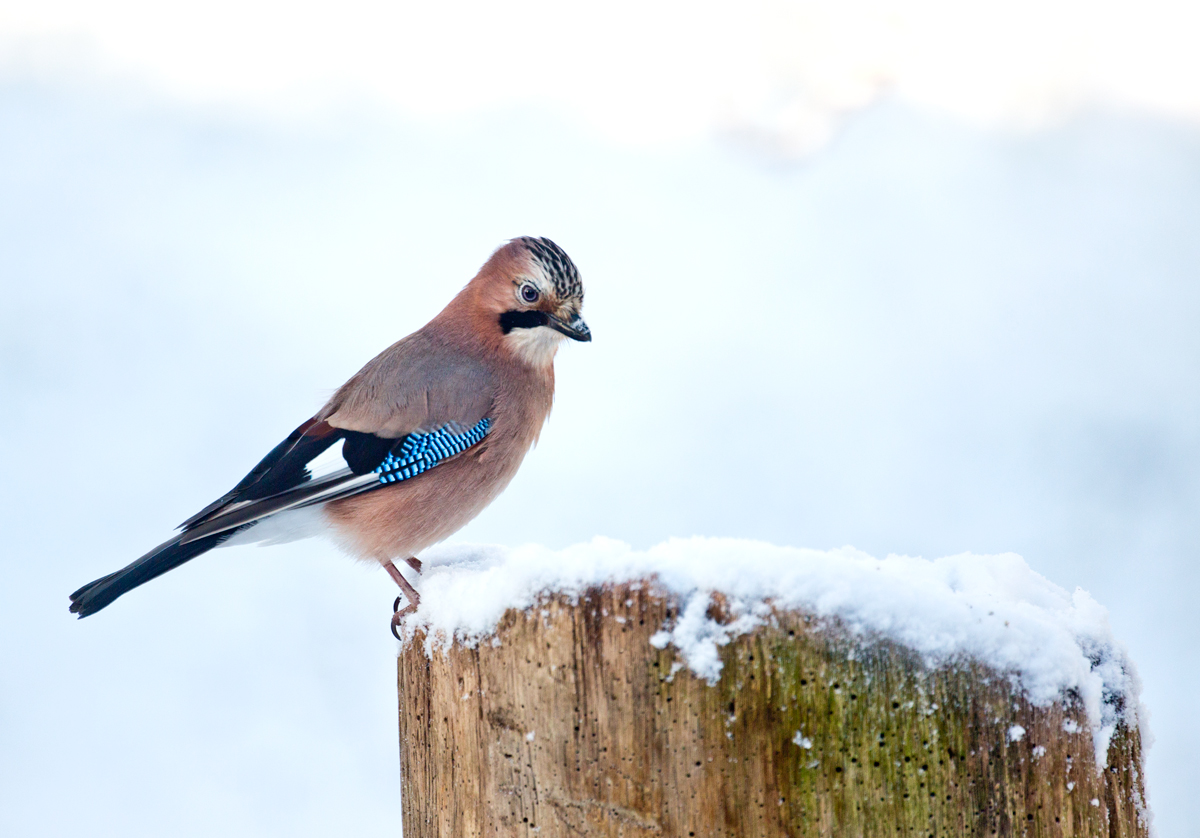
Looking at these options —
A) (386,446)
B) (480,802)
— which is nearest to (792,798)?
(480,802)

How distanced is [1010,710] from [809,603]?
0.43m

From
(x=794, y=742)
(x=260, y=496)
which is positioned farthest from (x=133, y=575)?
(x=794, y=742)

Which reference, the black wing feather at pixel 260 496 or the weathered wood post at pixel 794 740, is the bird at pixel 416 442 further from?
the weathered wood post at pixel 794 740

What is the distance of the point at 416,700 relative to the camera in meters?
2.45

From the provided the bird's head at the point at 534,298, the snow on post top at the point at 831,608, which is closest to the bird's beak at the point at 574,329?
the bird's head at the point at 534,298

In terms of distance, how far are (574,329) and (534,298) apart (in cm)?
22

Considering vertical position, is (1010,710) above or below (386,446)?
below

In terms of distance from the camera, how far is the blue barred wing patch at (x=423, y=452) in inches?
150

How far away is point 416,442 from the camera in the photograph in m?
3.88

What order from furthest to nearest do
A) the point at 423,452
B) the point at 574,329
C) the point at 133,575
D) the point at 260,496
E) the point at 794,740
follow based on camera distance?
the point at 574,329 < the point at 423,452 < the point at 260,496 < the point at 133,575 < the point at 794,740

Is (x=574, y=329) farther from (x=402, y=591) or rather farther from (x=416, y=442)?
(x=402, y=591)

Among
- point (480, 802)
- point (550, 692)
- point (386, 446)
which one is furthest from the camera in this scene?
point (386, 446)

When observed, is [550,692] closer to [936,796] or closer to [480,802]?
[480,802]

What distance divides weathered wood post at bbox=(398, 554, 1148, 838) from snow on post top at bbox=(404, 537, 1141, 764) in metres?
0.03
